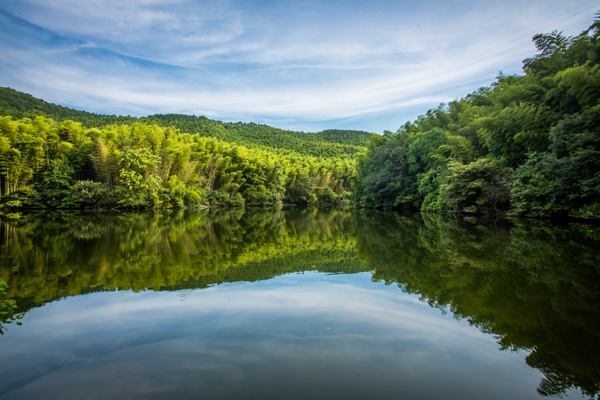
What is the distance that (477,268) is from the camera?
541 cm

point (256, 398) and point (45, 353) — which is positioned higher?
point (256, 398)

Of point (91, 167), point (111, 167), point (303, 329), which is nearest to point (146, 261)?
point (303, 329)

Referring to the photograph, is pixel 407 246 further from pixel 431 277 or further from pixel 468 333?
pixel 468 333

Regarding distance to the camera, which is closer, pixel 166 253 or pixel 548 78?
pixel 166 253

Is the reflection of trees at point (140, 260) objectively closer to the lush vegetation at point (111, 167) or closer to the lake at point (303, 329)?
the lake at point (303, 329)

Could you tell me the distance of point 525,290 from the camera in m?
4.17

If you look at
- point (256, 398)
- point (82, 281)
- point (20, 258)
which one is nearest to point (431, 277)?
point (256, 398)

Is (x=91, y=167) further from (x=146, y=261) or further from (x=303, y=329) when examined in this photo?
(x=303, y=329)

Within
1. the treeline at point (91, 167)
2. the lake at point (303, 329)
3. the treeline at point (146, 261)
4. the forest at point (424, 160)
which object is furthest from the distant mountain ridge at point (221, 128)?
the lake at point (303, 329)

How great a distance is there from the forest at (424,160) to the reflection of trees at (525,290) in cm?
751

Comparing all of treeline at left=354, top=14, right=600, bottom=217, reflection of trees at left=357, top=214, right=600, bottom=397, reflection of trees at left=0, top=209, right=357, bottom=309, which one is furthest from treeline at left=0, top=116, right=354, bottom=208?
reflection of trees at left=357, top=214, right=600, bottom=397

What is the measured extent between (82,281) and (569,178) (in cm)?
1576

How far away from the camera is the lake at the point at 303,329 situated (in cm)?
219

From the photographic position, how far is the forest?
13.7 m
